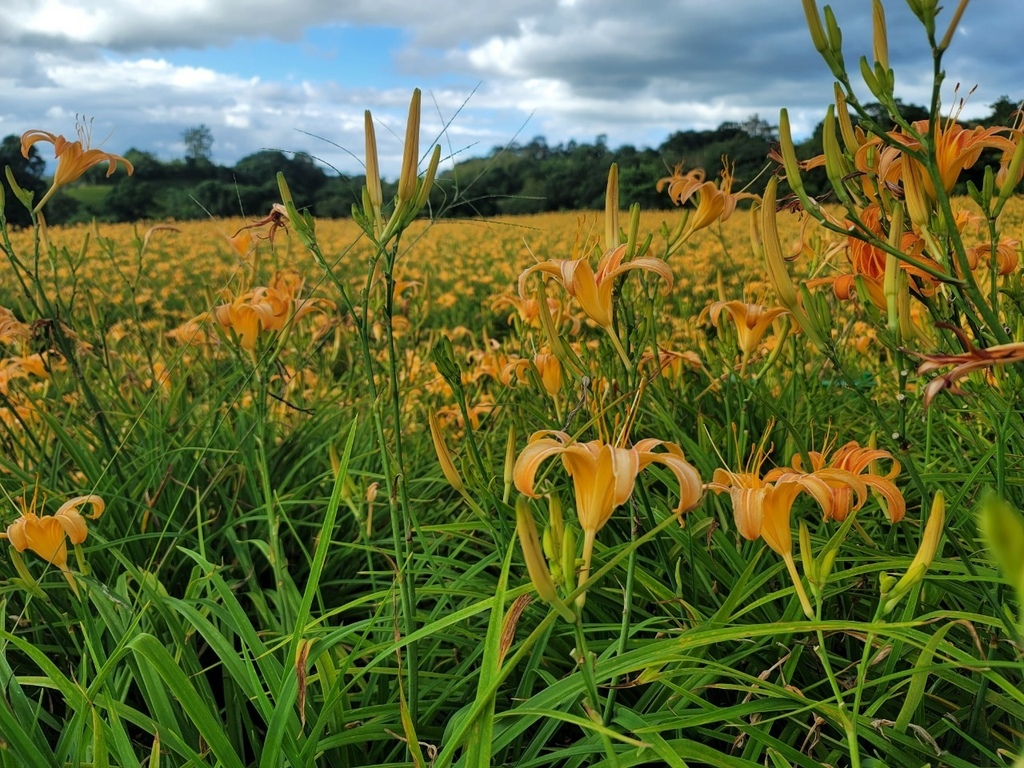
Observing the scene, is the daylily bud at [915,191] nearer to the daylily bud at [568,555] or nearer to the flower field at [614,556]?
the flower field at [614,556]

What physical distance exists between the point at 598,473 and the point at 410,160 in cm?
51

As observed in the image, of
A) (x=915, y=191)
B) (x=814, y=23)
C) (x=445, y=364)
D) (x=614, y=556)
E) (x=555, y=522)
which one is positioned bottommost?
(x=614, y=556)

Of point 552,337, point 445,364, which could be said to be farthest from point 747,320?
point 445,364

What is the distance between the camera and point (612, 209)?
1.12 meters

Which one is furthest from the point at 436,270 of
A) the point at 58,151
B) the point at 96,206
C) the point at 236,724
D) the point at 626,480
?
the point at 96,206

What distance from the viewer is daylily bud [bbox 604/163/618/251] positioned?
1121 millimetres

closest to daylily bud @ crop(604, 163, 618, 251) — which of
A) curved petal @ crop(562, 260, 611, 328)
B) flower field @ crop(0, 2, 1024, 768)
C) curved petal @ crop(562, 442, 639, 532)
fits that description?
flower field @ crop(0, 2, 1024, 768)

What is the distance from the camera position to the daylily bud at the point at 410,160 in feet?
3.34

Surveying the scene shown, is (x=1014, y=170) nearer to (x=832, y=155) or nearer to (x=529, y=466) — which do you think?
(x=832, y=155)

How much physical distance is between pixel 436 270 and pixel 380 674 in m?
7.25

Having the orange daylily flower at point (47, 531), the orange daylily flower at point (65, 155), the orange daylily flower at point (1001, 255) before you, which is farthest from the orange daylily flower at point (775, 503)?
the orange daylily flower at point (65, 155)

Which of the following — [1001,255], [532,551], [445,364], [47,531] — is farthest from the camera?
[1001,255]

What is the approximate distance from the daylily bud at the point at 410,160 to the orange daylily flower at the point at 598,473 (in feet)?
1.41

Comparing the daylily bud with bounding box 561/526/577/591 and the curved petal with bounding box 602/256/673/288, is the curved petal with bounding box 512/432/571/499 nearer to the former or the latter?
the daylily bud with bounding box 561/526/577/591
